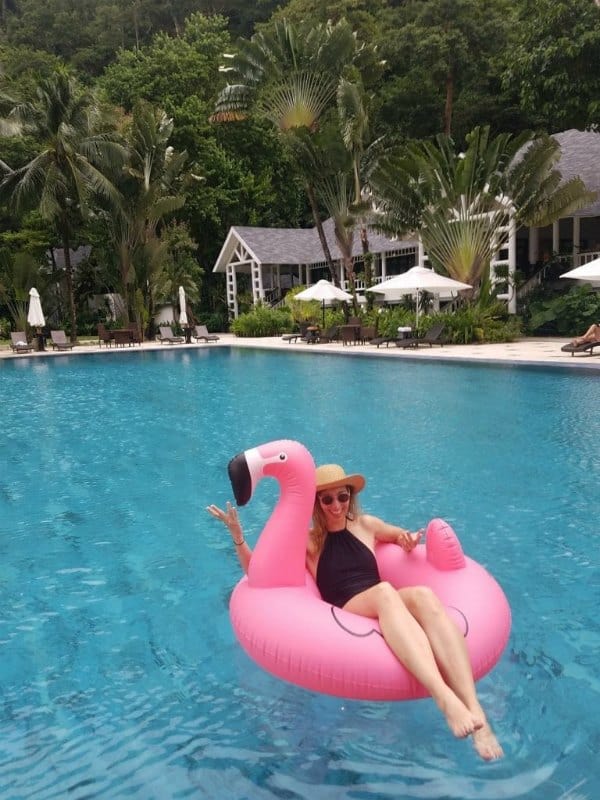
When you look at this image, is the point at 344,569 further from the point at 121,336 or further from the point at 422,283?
the point at 121,336

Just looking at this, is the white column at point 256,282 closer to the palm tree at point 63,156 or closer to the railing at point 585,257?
the palm tree at point 63,156

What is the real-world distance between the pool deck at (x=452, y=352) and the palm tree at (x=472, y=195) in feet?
10.5

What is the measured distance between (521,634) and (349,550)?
49.7 inches

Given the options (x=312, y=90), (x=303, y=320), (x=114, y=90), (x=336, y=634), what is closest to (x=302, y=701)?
(x=336, y=634)

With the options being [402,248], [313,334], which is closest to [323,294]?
[313,334]

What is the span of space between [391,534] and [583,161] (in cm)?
2445

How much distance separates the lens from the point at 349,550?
331 cm

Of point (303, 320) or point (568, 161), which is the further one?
point (303, 320)

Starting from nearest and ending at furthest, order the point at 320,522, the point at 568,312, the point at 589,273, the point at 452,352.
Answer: the point at 320,522 → the point at 589,273 → the point at 452,352 → the point at 568,312

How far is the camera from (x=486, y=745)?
7.97 feet

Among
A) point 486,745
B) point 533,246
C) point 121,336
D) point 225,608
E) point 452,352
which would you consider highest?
point 533,246

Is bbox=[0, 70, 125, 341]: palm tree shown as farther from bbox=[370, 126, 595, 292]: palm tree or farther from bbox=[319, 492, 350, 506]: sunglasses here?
bbox=[319, 492, 350, 506]: sunglasses

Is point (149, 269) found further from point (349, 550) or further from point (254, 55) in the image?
point (349, 550)

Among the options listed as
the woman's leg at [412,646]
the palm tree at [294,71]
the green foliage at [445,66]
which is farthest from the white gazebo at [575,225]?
the woman's leg at [412,646]
